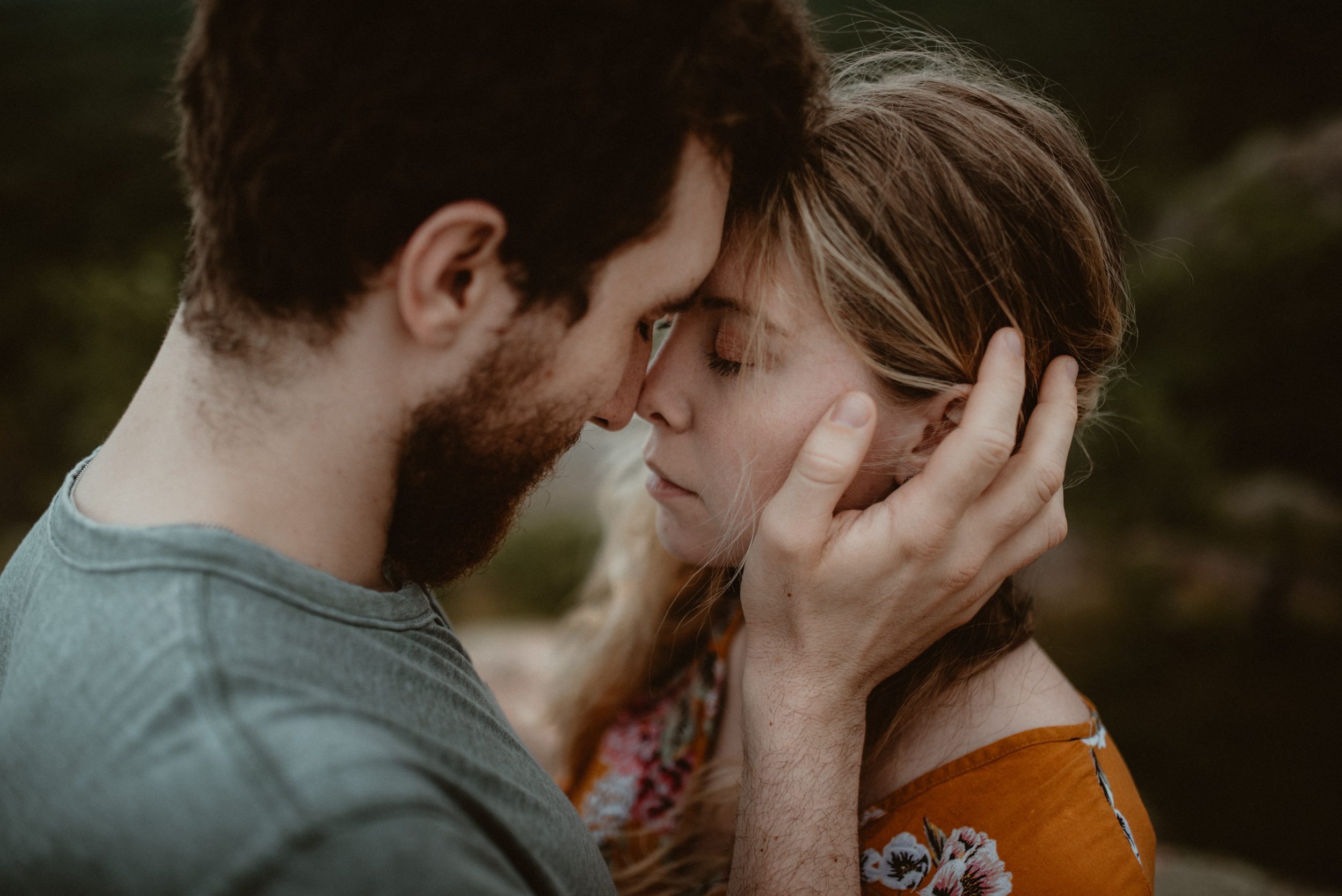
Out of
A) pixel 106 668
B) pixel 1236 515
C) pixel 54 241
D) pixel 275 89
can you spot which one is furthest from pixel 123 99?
pixel 1236 515

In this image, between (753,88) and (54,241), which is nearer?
(753,88)

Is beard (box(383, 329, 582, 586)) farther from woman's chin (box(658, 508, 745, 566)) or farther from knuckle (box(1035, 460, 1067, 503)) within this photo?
knuckle (box(1035, 460, 1067, 503))

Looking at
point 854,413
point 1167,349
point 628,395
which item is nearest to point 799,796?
point 854,413

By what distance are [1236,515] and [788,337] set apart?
4.02m

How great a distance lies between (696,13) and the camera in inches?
51.3

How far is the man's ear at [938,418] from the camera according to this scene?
176 cm

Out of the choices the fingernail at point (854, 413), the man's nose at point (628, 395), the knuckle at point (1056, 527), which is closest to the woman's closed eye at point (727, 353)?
the man's nose at point (628, 395)

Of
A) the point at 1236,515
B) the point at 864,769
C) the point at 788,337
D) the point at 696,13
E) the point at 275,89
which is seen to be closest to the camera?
the point at 275,89

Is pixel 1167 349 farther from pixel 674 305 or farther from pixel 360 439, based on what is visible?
pixel 360 439

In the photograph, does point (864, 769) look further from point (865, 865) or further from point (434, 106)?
point (434, 106)

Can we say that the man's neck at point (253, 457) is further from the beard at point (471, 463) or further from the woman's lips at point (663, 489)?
the woman's lips at point (663, 489)

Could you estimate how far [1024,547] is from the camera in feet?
5.76

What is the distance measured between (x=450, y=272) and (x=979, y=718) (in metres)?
1.50

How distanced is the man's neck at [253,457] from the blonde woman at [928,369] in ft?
2.45
